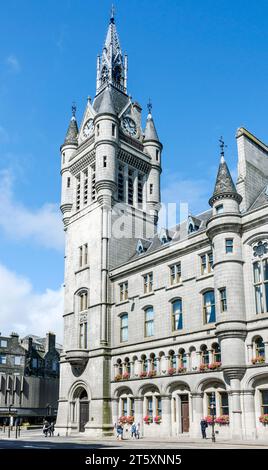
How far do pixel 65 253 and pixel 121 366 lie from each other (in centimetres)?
1724

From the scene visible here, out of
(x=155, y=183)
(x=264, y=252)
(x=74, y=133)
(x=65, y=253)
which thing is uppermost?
(x=74, y=133)

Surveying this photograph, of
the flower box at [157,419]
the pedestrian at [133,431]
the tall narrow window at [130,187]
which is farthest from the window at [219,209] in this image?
the tall narrow window at [130,187]

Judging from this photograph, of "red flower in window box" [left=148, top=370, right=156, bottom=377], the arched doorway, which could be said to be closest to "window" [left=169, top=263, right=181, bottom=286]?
"red flower in window box" [left=148, top=370, right=156, bottom=377]

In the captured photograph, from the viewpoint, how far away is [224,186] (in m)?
39.7

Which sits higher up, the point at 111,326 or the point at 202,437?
the point at 111,326

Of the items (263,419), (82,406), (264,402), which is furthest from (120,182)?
(263,419)

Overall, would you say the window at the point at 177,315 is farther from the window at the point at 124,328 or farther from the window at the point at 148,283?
the window at the point at 124,328

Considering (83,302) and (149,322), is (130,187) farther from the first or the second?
(149,322)

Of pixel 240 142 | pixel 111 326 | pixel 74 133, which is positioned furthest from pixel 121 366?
pixel 74 133

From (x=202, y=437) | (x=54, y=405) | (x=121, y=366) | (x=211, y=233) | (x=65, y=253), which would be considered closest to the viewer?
(x=202, y=437)

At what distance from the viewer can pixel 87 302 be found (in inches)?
2127

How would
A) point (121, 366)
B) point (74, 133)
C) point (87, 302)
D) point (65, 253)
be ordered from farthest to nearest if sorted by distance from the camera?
point (74, 133), point (65, 253), point (87, 302), point (121, 366)

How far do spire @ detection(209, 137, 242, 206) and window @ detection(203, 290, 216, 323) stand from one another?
7545 mm
